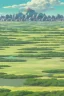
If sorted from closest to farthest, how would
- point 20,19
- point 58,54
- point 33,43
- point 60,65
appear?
point 60,65 < point 58,54 < point 33,43 < point 20,19

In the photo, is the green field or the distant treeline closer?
the green field

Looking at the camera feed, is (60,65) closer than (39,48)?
Yes

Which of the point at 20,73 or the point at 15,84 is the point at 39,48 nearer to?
the point at 20,73

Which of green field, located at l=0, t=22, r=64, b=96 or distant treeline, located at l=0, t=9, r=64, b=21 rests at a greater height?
green field, located at l=0, t=22, r=64, b=96

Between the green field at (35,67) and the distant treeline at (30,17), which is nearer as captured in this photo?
the green field at (35,67)

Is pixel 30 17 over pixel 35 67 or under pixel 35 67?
under

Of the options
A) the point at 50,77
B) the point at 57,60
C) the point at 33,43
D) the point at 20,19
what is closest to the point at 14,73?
the point at 50,77

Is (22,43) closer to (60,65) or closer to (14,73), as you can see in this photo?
(60,65)

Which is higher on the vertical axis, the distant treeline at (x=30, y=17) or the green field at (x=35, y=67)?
the green field at (x=35, y=67)

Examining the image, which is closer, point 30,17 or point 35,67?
point 35,67

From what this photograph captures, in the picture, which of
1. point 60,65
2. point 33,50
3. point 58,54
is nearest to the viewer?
point 60,65
